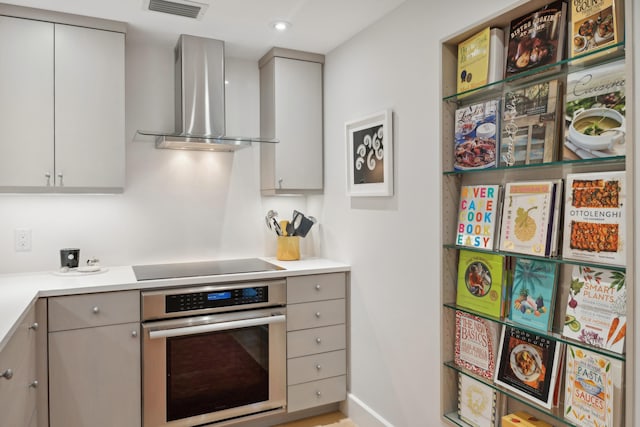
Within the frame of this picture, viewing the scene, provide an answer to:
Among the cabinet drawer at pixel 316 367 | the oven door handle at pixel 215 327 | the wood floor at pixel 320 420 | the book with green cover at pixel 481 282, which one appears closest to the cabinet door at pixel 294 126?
the oven door handle at pixel 215 327

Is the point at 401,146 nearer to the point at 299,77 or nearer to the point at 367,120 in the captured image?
the point at 367,120

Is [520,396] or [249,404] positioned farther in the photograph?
[249,404]

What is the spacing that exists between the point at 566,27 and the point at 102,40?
233 cm

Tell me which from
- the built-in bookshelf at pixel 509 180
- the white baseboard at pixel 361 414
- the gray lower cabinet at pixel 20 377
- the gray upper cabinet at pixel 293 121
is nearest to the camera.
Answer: the built-in bookshelf at pixel 509 180

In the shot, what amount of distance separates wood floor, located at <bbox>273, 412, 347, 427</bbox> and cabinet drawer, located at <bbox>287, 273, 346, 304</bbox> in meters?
0.78

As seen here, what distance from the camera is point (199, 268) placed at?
2.79m

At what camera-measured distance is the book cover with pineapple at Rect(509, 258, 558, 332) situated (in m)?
1.64

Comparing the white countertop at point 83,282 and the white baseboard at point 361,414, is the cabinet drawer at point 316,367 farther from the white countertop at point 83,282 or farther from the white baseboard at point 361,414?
the white countertop at point 83,282

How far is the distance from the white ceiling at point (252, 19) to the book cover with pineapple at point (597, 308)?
5.36ft

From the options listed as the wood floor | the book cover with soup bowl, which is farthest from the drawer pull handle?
the book cover with soup bowl

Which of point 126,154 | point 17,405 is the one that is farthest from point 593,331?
point 126,154

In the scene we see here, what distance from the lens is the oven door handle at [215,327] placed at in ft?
7.71

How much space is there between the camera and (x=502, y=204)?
5.98ft

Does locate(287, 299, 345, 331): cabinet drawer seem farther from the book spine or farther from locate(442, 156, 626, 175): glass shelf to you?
the book spine
